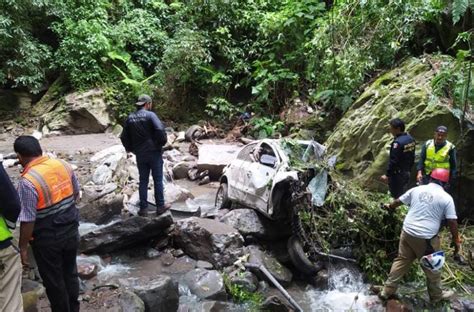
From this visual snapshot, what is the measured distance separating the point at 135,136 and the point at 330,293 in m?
4.09

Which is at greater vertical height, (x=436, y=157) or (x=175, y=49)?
(x=175, y=49)

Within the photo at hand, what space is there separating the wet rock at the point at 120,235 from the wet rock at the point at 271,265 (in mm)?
1660

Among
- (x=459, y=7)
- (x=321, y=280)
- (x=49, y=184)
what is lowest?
(x=321, y=280)

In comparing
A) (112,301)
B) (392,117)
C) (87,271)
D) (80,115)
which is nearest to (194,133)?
(80,115)

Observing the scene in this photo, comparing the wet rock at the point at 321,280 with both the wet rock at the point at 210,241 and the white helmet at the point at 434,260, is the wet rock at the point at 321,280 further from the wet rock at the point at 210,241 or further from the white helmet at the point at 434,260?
the white helmet at the point at 434,260

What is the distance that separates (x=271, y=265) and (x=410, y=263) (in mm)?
2194

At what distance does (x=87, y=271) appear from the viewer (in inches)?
260

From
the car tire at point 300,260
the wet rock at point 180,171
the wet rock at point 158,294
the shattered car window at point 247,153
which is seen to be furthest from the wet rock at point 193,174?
the wet rock at point 158,294

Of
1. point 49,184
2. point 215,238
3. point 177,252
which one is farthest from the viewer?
point 177,252

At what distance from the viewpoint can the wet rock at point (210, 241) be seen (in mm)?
7305

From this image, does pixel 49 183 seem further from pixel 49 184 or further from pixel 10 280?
pixel 10 280

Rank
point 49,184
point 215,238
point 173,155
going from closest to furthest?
1. point 49,184
2. point 215,238
3. point 173,155

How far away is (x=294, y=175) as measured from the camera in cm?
714

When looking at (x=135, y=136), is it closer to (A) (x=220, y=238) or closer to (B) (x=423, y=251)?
(A) (x=220, y=238)
